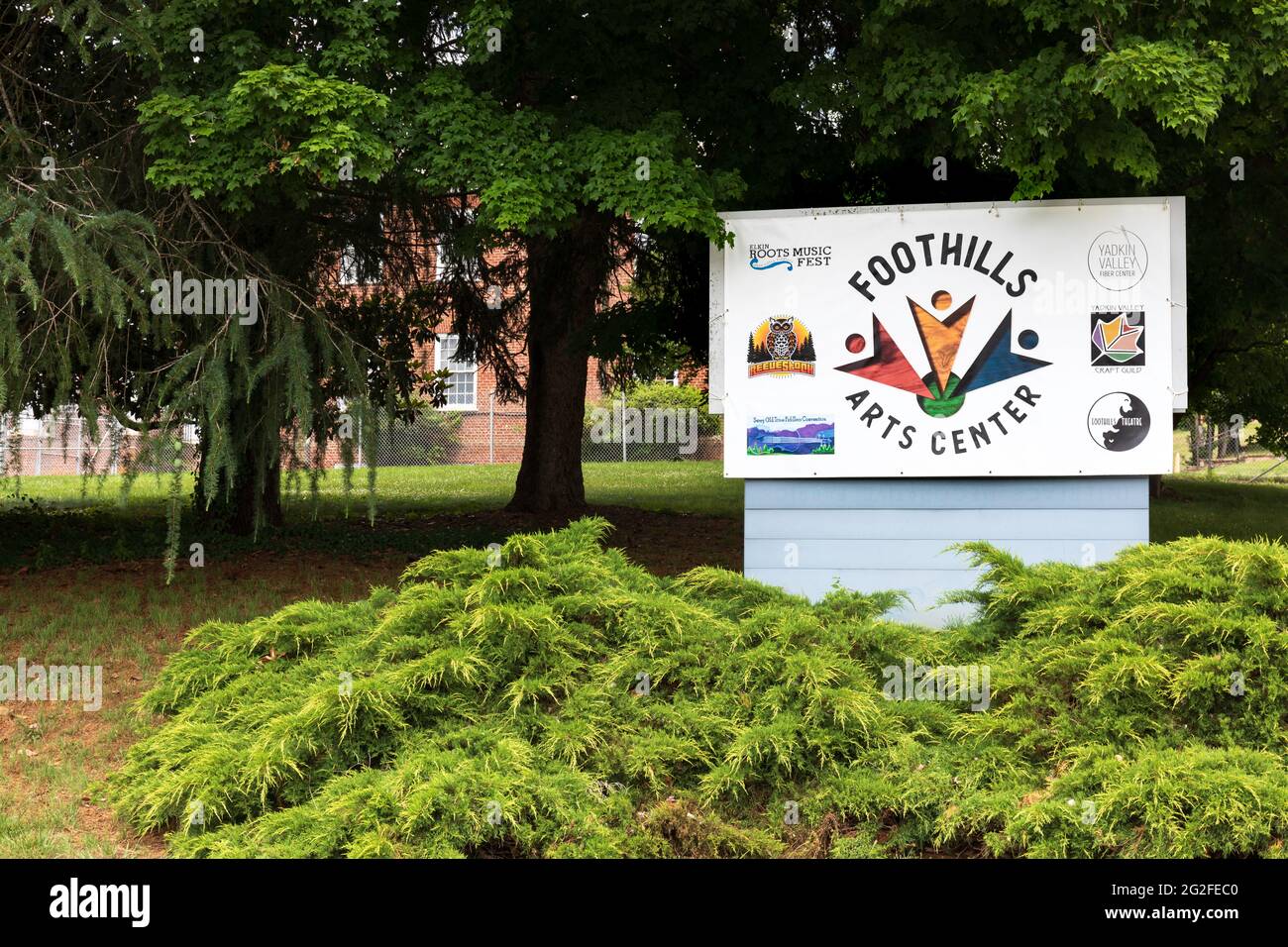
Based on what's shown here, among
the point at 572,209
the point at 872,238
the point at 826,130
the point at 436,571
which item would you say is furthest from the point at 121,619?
the point at 826,130

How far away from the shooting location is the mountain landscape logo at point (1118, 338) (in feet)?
27.2

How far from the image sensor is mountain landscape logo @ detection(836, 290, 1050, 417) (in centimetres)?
837

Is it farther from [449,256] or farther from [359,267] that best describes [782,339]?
[359,267]

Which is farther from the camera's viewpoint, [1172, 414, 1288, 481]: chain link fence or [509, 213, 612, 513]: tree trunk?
[1172, 414, 1288, 481]: chain link fence

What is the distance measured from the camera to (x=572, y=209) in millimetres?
8719

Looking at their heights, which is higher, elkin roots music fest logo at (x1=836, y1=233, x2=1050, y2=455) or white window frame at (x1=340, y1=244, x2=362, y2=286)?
white window frame at (x1=340, y1=244, x2=362, y2=286)

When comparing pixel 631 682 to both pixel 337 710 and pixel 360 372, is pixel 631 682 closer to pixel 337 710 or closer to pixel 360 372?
pixel 337 710

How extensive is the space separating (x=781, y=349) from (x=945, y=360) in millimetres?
1123

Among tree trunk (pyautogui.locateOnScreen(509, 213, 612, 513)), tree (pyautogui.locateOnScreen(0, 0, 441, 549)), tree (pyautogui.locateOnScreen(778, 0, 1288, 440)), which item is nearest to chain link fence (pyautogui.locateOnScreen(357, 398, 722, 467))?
tree trunk (pyautogui.locateOnScreen(509, 213, 612, 513))

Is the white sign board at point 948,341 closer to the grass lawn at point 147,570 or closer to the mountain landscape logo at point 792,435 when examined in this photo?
the mountain landscape logo at point 792,435

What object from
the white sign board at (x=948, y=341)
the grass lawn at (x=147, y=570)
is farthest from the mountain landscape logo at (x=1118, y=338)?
the grass lawn at (x=147, y=570)

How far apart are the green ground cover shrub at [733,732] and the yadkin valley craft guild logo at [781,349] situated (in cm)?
245

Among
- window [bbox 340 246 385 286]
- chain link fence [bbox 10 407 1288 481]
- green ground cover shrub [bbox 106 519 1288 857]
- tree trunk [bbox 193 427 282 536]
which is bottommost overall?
green ground cover shrub [bbox 106 519 1288 857]

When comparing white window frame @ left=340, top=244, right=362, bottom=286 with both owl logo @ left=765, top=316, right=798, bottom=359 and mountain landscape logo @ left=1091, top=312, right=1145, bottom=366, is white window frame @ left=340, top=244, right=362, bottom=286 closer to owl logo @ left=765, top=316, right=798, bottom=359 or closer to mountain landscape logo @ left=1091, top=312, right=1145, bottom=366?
owl logo @ left=765, top=316, right=798, bottom=359
